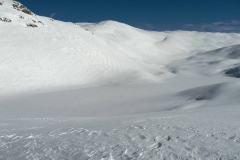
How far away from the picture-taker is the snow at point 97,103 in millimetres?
4848

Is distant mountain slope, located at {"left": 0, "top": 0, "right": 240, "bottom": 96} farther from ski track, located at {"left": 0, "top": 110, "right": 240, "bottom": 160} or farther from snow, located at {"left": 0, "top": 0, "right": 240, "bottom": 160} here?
ski track, located at {"left": 0, "top": 110, "right": 240, "bottom": 160}

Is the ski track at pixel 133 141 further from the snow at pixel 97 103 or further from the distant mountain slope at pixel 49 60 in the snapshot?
the distant mountain slope at pixel 49 60

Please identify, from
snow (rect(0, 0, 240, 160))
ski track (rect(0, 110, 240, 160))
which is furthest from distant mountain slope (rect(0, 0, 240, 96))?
ski track (rect(0, 110, 240, 160))

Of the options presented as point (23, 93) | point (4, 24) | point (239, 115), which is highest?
point (4, 24)

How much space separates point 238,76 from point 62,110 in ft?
43.7

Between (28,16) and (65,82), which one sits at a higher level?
(28,16)

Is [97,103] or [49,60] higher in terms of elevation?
[49,60]

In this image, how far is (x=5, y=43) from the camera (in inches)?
644

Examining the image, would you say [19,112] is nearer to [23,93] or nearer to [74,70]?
[23,93]

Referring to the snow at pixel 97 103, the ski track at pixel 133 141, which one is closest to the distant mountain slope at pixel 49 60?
the snow at pixel 97 103

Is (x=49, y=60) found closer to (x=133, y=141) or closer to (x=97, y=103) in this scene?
(x=97, y=103)

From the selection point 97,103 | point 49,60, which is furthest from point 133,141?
point 49,60

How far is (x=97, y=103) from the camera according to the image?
11242 mm

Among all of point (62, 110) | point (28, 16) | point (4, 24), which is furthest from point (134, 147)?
point (28, 16)
